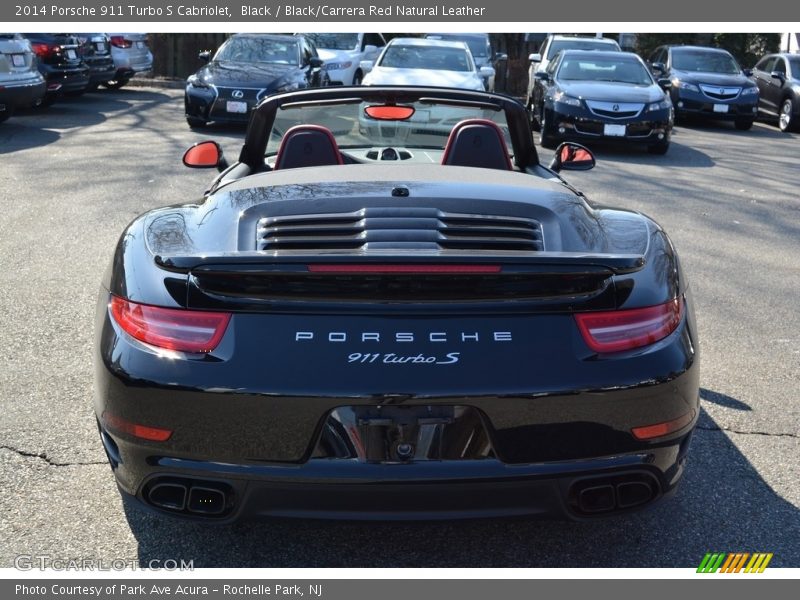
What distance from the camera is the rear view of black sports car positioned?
550 inches

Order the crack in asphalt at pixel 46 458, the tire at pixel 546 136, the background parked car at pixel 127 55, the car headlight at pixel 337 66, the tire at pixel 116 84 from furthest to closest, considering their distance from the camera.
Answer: the tire at pixel 116 84 → the background parked car at pixel 127 55 → the car headlight at pixel 337 66 → the tire at pixel 546 136 → the crack in asphalt at pixel 46 458

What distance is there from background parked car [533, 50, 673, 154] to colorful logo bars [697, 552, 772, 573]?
1090 cm

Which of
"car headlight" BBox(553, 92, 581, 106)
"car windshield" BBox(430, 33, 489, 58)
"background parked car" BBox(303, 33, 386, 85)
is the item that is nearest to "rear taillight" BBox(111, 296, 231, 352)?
"car headlight" BBox(553, 92, 581, 106)

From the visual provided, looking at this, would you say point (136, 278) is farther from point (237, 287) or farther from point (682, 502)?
point (682, 502)

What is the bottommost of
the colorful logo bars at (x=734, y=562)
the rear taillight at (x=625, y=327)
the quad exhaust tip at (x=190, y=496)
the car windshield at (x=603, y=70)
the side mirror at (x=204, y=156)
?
the car windshield at (x=603, y=70)

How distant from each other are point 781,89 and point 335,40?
888 cm

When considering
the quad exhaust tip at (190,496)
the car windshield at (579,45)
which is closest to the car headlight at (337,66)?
the car windshield at (579,45)

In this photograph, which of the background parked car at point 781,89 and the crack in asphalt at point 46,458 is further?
the background parked car at point 781,89

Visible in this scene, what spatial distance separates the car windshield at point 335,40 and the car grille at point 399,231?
17.3 m

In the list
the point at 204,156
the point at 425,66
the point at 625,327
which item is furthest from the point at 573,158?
the point at 425,66

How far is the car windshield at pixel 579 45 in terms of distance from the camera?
60.8 ft

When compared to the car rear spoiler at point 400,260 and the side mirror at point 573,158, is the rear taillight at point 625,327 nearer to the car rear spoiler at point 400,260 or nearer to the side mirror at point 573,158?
the car rear spoiler at point 400,260

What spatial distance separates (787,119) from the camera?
60.8 feet

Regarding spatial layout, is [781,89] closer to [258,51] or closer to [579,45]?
[579,45]
